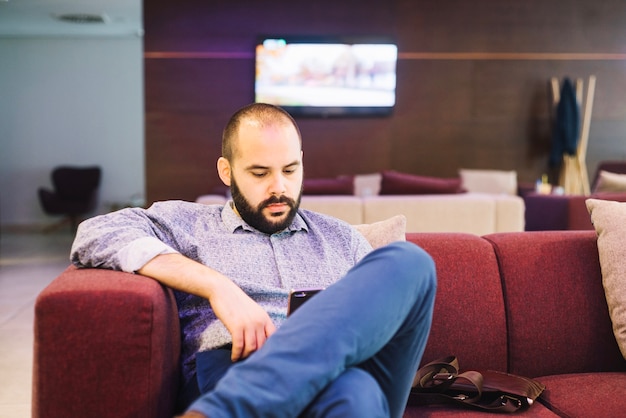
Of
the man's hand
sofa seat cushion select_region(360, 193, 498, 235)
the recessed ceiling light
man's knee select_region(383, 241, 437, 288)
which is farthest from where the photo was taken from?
the recessed ceiling light

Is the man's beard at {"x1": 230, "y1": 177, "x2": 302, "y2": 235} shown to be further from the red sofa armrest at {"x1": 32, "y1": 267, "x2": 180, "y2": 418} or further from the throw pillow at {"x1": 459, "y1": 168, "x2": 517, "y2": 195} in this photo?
the throw pillow at {"x1": 459, "y1": 168, "x2": 517, "y2": 195}

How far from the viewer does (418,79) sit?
7250mm

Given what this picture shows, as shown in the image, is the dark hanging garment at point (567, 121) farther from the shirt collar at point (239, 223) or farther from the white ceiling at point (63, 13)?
the shirt collar at point (239, 223)

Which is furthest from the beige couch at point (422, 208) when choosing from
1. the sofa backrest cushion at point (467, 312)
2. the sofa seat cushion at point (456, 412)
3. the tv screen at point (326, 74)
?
the sofa seat cushion at point (456, 412)

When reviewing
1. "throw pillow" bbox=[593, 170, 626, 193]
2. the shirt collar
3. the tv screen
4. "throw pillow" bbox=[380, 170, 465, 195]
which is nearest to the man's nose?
the shirt collar

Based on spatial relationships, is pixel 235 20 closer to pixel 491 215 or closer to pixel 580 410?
pixel 491 215

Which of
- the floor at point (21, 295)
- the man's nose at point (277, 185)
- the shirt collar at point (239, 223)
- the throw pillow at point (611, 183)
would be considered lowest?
the floor at point (21, 295)

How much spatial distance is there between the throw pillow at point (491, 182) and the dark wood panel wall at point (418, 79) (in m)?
0.39

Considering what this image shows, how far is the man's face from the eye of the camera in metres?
1.64

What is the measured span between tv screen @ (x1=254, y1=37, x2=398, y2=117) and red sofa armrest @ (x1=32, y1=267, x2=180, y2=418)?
5775mm

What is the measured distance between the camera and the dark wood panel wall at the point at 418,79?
704 cm

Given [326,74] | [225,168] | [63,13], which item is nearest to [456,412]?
[225,168]

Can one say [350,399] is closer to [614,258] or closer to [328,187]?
[614,258]

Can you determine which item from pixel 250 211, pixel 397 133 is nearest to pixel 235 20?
pixel 397 133
